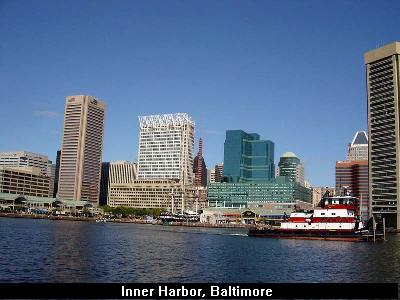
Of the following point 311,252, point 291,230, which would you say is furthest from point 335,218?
point 311,252

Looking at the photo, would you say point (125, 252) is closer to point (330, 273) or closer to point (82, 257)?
point (82, 257)

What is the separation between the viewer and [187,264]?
67.6 metres

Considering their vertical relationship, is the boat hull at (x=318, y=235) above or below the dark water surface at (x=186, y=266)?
above

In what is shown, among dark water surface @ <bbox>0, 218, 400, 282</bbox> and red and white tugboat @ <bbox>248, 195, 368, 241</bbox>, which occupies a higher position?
red and white tugboat @ <bbox>248, 195, 368, 241</bbox>

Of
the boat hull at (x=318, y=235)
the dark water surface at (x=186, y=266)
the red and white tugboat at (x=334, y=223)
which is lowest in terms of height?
the dark water surface at (x=186, y=266)

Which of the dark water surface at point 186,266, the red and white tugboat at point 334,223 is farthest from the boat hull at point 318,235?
the dark water surface at point 186,266

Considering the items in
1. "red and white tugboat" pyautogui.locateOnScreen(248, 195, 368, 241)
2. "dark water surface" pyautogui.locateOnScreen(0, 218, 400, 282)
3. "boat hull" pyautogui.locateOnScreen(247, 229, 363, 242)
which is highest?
"red and white tugboat" pyautogui.locateOnScreen(248, 195, 368, 241)

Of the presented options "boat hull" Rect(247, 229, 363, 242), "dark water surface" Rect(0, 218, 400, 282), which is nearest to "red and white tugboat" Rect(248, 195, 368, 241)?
"boat hull" Rect(247, 229, 363, 242)
